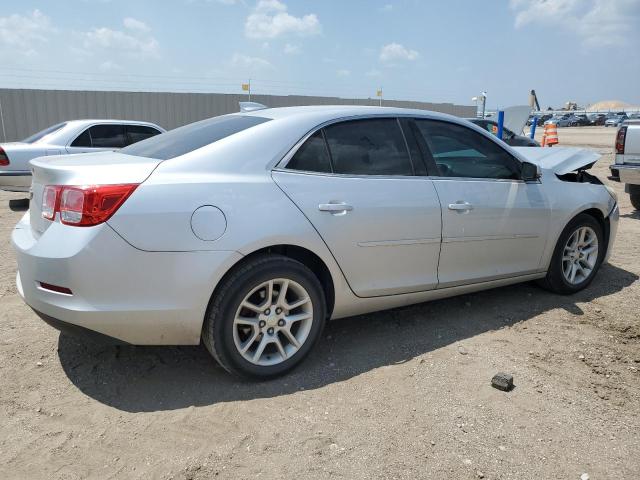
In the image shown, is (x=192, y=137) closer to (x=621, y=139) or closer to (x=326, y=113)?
(x=326, y=113)

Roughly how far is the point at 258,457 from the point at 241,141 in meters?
1.70

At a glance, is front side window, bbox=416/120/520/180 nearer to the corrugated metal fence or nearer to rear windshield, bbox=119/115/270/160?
rear windshield, bbox=119/115/270/160

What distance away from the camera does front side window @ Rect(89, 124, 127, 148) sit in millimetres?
9203

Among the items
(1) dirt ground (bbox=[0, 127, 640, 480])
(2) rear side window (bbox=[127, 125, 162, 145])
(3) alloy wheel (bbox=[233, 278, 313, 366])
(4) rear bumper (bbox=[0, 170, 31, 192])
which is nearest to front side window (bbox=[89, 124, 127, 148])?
(2) rear side window (bbox=[127, 125, 162, 145])

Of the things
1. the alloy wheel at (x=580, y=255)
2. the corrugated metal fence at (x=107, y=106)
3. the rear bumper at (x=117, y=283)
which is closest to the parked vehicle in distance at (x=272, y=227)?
the rear bumper at (x=117, y=283)

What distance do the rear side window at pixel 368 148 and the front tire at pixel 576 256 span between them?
1784mm

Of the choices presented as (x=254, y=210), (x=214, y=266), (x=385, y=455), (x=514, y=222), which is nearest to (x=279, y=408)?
(x=385, y=455)

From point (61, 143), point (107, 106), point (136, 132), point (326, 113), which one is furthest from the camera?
point (107, 106)

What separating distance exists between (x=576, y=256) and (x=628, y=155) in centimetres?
448

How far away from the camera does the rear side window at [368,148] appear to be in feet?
11.3

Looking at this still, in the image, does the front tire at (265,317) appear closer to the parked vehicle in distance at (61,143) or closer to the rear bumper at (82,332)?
the rear bumper at (82,332)

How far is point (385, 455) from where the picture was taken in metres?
2.55

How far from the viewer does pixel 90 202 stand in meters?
2.70

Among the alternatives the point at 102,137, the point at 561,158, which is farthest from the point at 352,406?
the point at 102,137
